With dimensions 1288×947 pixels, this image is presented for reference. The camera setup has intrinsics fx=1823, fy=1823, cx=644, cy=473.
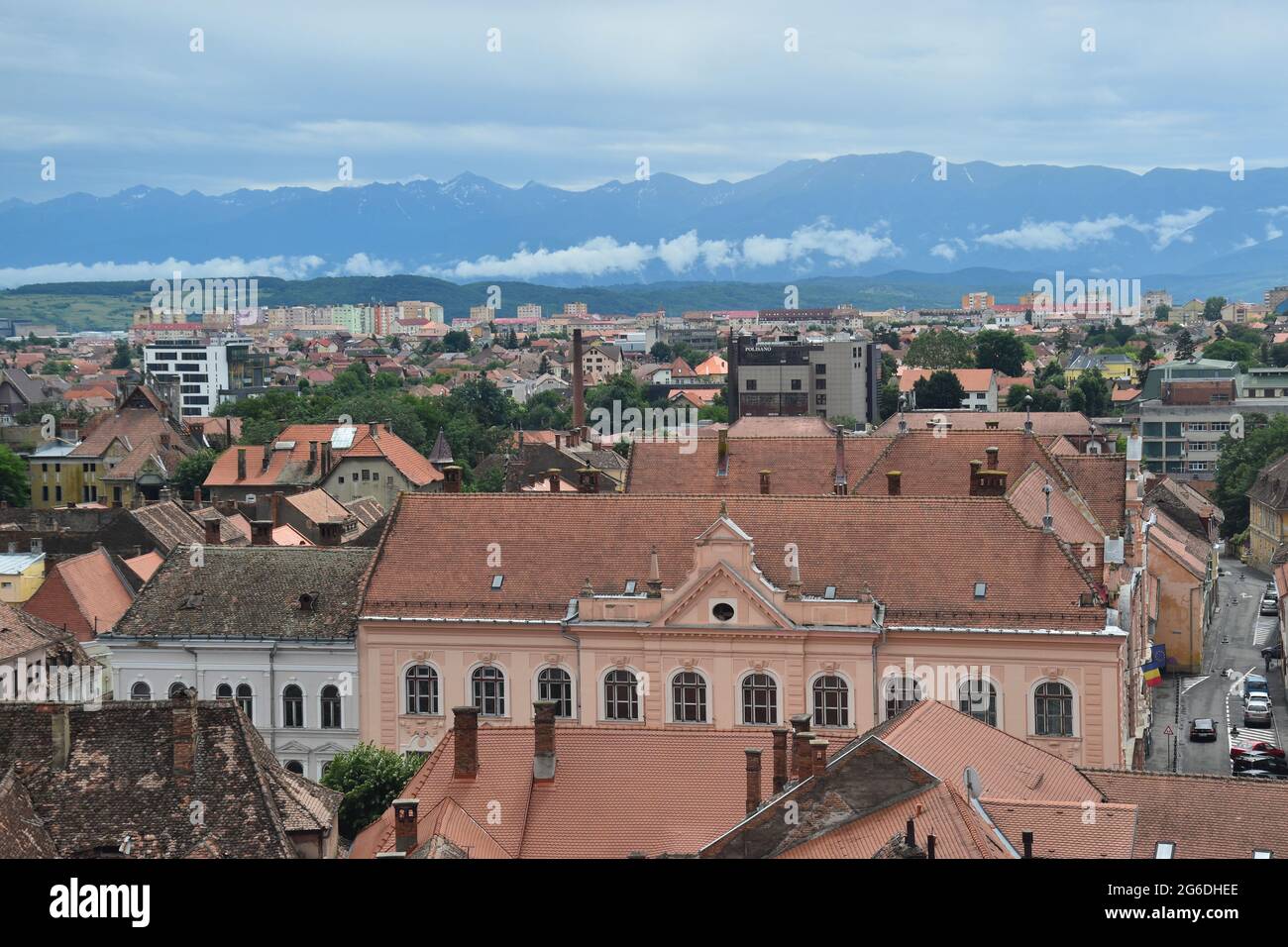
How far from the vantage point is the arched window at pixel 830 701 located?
145 ft

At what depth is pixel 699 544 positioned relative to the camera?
44.9 meters

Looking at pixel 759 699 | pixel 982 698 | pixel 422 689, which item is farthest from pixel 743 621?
pixel 422 689

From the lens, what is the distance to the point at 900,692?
44250mm

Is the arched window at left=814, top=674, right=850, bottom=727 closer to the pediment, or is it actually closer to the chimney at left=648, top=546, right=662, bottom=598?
the pediment

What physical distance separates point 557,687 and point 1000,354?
5786 inches

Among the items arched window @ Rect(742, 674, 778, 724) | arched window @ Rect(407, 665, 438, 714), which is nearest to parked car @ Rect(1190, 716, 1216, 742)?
arched window @ Rect(742, 674, 778, 724)

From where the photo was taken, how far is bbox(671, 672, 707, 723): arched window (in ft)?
148

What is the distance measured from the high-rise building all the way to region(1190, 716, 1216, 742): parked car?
89.8 meters

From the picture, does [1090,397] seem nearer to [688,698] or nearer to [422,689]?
[688,698]

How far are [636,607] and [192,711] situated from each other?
56.0 feet

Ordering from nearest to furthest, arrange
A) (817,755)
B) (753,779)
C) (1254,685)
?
(817,755) < (753,779) < (1254,685)

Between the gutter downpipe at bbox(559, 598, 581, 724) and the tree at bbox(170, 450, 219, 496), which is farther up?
the gutter downpipe at bbox(559, 598, 581, 724)
